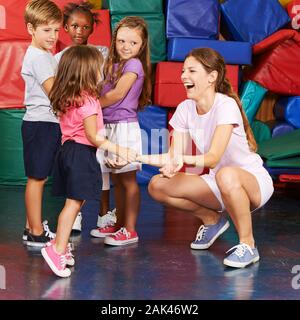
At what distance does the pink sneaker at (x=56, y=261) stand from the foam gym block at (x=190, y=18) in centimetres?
286

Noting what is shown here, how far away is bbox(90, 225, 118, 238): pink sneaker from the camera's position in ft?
12.6

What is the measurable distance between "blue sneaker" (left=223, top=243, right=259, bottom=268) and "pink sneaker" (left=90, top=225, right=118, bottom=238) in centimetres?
78

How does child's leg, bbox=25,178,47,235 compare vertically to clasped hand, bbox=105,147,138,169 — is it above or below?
below

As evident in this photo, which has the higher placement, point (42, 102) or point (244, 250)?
point (42, 102)

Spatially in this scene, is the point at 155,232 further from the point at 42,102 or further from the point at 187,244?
the point at 42,102

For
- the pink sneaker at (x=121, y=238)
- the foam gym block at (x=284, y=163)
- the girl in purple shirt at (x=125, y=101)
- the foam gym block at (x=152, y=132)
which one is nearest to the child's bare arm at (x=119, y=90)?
the girl in purple shirt at (x=125, y=101)

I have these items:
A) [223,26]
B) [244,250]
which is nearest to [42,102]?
[244,250]

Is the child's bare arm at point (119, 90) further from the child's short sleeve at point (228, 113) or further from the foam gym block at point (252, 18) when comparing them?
the foam gym block at point (252, 18)

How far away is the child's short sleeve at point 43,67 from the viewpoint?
11.5 feet

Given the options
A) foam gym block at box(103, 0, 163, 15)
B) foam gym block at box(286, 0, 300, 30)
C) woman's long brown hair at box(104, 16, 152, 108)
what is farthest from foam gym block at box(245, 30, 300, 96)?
woman's long brown hair at box(104, 16, 152, 108)

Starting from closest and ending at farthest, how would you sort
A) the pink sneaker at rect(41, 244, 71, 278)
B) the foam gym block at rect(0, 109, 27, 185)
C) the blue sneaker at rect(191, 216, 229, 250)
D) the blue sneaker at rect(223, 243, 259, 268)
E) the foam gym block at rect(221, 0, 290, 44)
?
the pink sneaker at rect(41, 244, 71, 278) < the blue sneaker at rect(223, 243, 259, 268) < the blue sneaker at rect(191, 216, 229, 250) < the foam gym block at rect(0, 109, 27, 185) < the foam gym block at rect(221, 0, 290, 44)

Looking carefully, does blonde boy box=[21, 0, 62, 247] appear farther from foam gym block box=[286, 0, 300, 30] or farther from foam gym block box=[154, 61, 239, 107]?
foam gym block box=[286, 0, 300, 30]

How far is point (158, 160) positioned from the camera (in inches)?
128
